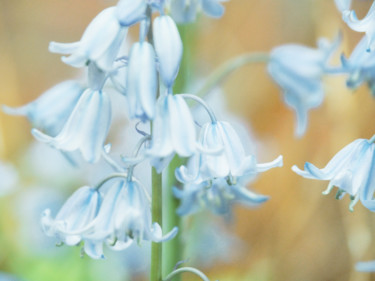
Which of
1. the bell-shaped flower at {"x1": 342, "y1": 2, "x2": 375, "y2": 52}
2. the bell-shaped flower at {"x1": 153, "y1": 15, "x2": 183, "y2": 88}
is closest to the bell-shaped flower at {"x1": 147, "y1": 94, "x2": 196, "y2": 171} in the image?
the bell-shaped flower at {"x1": 153, "y1": 15, "x2": 183, "y2": 88}

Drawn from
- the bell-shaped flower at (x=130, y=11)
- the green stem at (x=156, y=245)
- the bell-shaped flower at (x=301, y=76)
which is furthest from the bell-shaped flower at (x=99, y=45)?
the bell-shaped flower at (x=301, y=76)

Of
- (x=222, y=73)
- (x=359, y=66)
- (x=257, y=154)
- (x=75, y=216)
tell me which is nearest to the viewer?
(x=75, y=216)

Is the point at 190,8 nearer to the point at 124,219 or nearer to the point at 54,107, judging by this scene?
the point at 54,107

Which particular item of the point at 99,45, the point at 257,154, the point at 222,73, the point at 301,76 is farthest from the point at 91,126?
the point at 257,154

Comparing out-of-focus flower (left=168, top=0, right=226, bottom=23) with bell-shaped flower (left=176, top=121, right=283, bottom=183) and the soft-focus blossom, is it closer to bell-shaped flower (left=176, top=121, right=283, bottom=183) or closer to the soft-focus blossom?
the soft-focus blossom

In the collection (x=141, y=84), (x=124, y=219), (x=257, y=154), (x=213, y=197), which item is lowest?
(x=257, y=154)

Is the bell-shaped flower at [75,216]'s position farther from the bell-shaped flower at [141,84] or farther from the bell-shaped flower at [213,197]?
the bell-shaped flower at [213,197]
